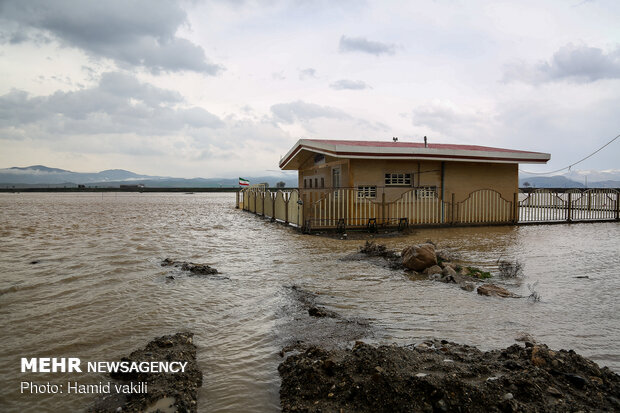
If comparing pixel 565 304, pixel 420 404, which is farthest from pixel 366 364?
pixel 565 304

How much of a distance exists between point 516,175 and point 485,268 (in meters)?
13.4

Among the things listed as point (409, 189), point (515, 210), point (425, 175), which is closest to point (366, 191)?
point (409, 189)

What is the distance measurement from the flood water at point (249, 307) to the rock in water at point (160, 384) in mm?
143

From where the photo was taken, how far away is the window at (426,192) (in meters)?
18.2

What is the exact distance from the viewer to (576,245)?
12742mm

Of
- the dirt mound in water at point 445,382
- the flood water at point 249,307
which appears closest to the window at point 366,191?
the flood water at point 249,307

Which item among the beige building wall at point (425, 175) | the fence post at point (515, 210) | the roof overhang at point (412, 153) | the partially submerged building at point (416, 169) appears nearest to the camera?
the roof overhang at point (412, 153)

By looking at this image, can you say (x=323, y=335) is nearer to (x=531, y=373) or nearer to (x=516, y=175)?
(x=531, y=373)

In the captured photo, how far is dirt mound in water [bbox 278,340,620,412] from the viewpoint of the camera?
3.10m

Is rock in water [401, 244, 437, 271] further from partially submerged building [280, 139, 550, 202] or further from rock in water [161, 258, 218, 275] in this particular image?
partially submerged building [280, 139, 550, 202]

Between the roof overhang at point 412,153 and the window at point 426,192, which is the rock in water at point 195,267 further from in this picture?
the window at point 426,192

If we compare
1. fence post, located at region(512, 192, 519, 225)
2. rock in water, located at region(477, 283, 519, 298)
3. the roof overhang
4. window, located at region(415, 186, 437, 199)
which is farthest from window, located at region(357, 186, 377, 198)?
rock in water, located at region(477, 283, 519, 298)

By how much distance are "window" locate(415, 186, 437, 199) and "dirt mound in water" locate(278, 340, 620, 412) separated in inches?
571

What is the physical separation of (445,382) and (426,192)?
52.5ft
